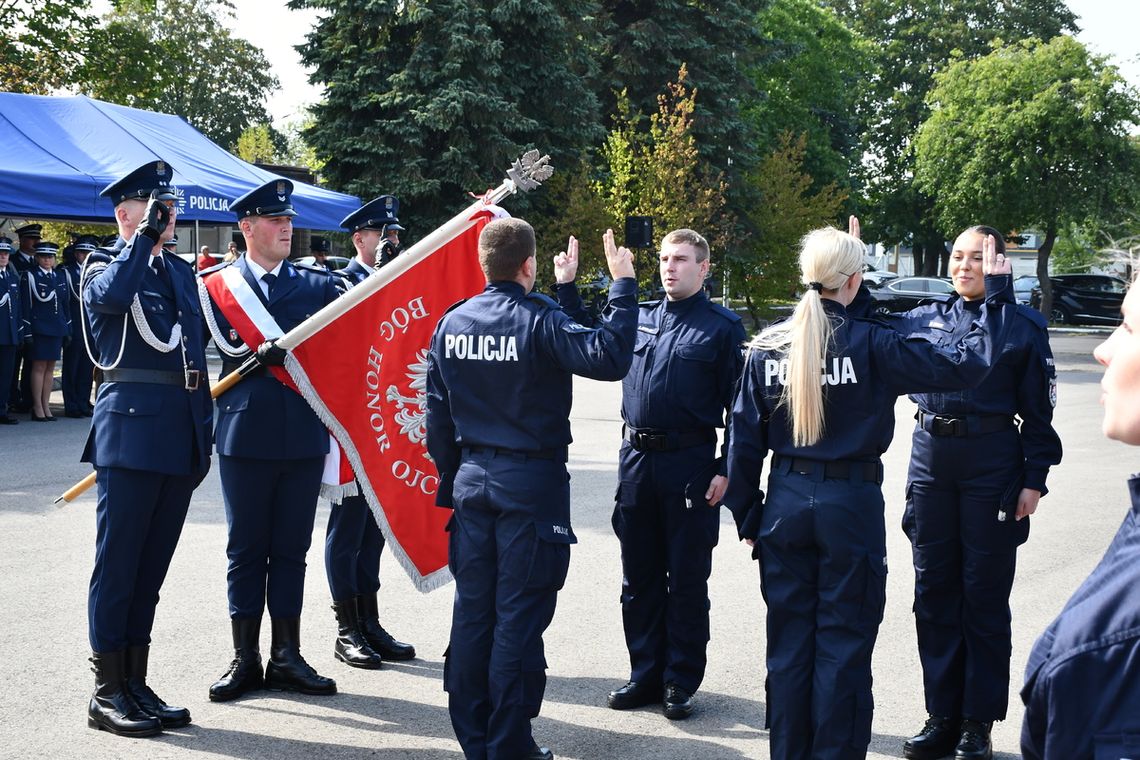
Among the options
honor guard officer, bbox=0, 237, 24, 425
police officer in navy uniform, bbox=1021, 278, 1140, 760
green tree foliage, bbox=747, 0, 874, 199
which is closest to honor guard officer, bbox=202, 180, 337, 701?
police officer in navy uniform, bbox=1021, 278, 1140, 760

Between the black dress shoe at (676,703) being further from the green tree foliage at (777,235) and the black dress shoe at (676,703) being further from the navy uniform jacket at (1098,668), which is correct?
the green tree foliage at (777,235)

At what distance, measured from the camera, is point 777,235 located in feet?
102

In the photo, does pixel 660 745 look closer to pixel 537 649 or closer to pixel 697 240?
pixel 537 649

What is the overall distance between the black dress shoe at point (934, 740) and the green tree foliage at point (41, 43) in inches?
1238

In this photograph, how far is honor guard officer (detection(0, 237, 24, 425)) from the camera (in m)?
14.2

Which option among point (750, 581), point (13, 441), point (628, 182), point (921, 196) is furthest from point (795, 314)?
point (921, 196)

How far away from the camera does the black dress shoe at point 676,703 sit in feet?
16.7

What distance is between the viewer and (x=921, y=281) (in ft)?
130

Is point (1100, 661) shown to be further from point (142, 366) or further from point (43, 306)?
point (43, 306)

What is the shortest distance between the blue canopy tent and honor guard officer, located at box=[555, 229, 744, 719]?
8916 mm

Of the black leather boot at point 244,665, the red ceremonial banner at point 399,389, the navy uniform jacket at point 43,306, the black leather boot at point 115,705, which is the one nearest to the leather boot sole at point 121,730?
the black leather boot at point 115,705

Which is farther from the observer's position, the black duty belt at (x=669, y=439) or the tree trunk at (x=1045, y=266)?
the tree trunk at (x=1045, y=266)

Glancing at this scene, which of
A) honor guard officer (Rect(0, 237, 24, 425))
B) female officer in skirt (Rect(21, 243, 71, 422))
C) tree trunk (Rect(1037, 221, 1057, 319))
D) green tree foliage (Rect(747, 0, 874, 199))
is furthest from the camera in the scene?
green tree foliage (Rect(747, 0, 874, 199))

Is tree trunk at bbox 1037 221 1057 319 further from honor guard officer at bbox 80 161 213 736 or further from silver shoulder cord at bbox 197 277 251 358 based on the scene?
honor guard officer at bbox 80 161 213 736
